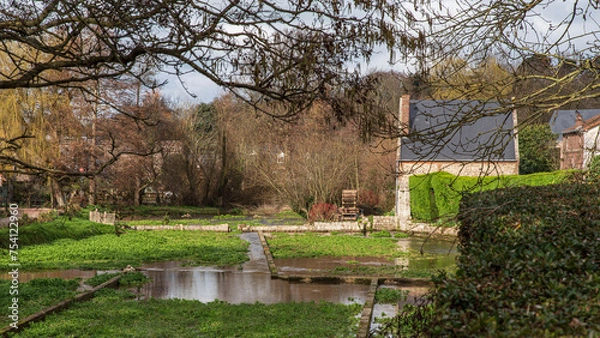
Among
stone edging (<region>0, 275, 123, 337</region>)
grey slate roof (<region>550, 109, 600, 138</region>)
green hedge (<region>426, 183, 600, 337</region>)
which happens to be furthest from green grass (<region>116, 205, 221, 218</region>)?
green hedge (<region>426, 183, 600, 337</region>)

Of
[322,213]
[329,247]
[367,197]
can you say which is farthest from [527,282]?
[367,197]

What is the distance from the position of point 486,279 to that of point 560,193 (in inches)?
176

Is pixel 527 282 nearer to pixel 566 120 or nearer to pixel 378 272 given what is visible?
pixel 378 272

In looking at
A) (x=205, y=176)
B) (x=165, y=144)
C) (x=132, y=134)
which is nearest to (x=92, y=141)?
(x=132, y=134)

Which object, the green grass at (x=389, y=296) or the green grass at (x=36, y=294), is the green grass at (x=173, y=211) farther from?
the green grass at (x=389, y=296)

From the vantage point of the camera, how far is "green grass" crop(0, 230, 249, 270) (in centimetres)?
1364

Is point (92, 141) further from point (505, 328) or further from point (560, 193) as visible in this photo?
point (505, 328)

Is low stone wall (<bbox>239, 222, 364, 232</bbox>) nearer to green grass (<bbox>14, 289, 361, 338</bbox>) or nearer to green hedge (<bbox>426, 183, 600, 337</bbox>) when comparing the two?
green grass (<bbox>14, 289, 361, 338</bbox>)

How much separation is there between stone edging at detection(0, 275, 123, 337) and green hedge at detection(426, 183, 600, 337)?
5535 millimetres

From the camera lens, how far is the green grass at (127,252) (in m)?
13.6

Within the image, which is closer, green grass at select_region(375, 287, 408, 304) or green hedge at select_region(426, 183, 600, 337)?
green hedge at select_region(426, 183, 600, 337)

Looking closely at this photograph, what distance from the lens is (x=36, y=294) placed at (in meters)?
9.50

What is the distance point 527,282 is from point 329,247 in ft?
46.6

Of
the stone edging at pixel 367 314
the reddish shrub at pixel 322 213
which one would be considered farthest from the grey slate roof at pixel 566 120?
the stone edging at pixel 367 314
